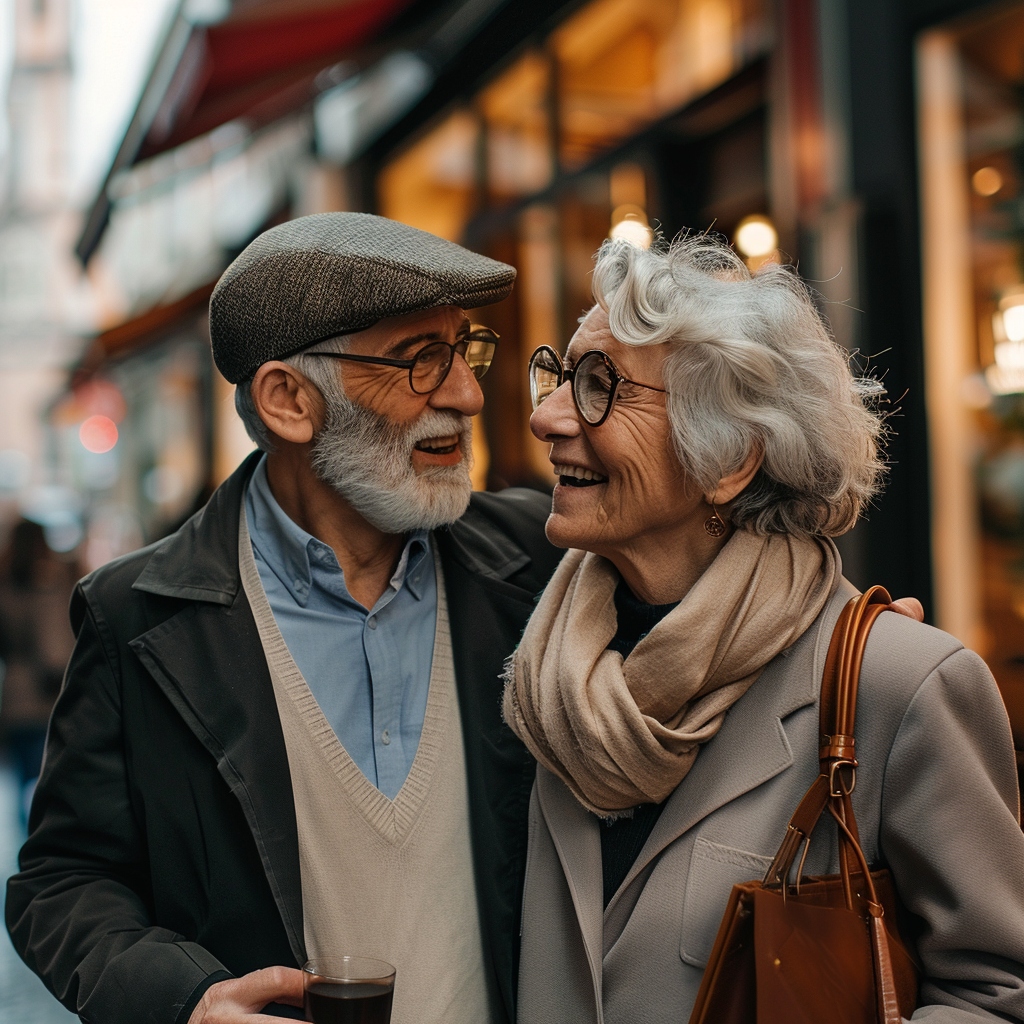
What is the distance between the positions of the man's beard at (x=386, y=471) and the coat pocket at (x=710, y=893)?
875 millimetres

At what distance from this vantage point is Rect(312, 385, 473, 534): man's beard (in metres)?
2.24

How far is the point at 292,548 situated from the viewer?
2279 mm

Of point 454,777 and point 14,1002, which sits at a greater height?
point 454,777

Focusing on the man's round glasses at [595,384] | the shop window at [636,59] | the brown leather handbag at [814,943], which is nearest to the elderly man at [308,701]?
the man's round glasses at [595,384]

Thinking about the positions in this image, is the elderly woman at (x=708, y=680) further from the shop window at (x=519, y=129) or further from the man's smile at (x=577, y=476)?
the shop window at (x=519, y=129)

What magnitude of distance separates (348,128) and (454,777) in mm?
9158

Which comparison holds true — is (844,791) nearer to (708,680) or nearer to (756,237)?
(708,680)

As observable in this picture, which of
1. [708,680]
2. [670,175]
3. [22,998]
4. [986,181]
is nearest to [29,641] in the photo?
[22,998]

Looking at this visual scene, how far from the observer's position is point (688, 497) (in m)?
1.95

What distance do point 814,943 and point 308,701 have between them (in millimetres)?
1010

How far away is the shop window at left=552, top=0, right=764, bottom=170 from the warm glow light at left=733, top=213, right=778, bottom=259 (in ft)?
2.45

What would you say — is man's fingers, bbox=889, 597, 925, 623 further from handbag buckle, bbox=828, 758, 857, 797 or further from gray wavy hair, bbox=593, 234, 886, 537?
handbag buckle, bbox=828, 758, 857, 797

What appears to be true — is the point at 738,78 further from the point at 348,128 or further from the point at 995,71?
the point at 348,128

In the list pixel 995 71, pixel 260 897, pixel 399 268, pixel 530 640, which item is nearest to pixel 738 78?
pixel 995 71
